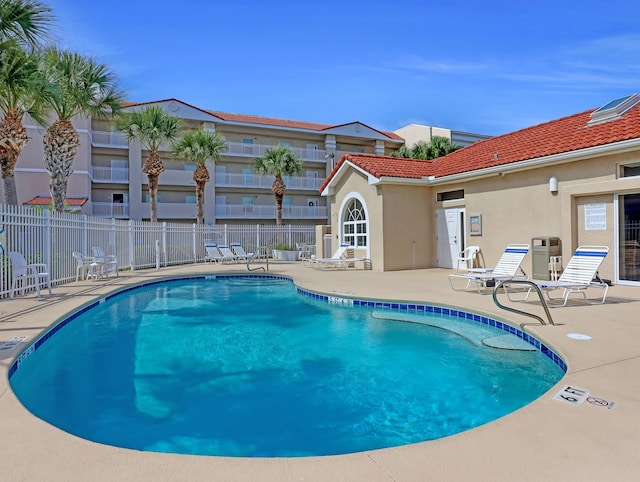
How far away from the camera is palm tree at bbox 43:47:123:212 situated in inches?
585

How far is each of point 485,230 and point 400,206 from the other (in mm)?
3077

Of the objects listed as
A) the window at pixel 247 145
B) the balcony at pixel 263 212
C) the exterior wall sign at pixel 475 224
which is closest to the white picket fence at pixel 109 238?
the balcony at pixel 263 212

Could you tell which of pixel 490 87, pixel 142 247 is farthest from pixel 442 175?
pixel 142 247

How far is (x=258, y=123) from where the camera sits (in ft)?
118

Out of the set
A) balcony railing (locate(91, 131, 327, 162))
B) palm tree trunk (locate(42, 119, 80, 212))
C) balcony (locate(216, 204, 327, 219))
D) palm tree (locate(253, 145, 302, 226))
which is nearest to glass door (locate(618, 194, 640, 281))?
palm tree trunk (locate(42, 119, 80, 212))

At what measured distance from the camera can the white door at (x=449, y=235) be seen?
14977 millimetres

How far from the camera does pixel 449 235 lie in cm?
1541

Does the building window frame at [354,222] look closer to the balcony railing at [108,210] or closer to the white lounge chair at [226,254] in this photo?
the white lounge chair at [226,254]

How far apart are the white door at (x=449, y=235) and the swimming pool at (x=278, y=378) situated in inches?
273

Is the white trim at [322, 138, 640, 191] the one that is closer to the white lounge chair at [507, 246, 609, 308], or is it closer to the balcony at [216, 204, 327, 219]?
the white lounge chair at [507, 246, 609, 308]

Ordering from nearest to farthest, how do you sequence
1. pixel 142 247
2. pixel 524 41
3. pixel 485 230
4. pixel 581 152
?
pixel 581 152
pixel 524 41
pixel 485 230
pixel 142 247

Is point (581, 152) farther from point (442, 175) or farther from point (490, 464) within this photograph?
point (490, 464)

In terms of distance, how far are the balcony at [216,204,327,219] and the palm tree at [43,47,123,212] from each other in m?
18.8

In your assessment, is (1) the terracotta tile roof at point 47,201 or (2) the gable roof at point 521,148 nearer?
(2) the gable roof at point 521,148
